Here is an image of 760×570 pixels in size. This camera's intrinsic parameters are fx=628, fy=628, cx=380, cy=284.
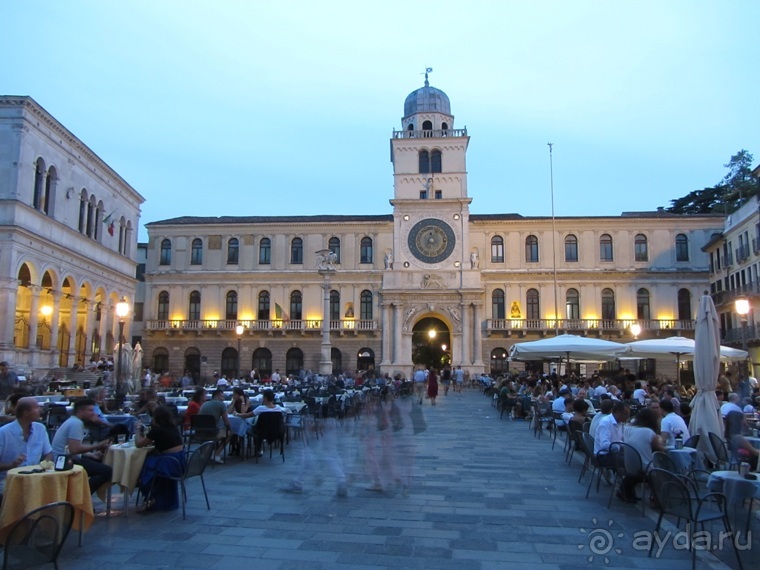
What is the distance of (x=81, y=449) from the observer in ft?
24.2

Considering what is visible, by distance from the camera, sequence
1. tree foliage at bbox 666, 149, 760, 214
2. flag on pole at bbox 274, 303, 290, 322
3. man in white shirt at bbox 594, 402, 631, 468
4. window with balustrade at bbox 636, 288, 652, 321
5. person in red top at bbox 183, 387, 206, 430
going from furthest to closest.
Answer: tree foliage at bbox 666, 149, 760, 214
window with balustrade at bbox 636, 288, 652, 321
flag on pole at bbox 274, 303, 290, 322
person in red top at bbox 183, 387, 206, 430
man in white shirt at bbox 594, 402, 631, 468

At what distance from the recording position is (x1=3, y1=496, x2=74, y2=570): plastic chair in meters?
5.02

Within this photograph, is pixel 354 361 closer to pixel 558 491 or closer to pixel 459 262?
pixel 459 262

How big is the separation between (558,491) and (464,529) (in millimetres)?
2707

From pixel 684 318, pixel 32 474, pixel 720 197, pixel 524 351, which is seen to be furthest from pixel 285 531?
pixel 720 197

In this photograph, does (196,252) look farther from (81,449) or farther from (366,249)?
(81,449)

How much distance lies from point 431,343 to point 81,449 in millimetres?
39317

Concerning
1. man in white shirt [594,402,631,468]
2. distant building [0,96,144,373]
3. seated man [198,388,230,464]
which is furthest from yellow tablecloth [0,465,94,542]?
distant building [0,96,144,373]

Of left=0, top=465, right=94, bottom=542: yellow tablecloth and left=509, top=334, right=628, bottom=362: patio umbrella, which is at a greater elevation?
left=509, top=334, right=628, bottom=362: patio umbrella

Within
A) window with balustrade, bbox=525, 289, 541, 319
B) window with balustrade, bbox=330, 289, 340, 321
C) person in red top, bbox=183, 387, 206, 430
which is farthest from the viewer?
window with balustrade, bbox=330, 289, 340, 321

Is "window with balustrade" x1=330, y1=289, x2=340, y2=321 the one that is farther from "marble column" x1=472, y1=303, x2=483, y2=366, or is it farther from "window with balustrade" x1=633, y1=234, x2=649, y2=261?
"window with balustrade" x1=633, y1=234, x2=649, y2=261

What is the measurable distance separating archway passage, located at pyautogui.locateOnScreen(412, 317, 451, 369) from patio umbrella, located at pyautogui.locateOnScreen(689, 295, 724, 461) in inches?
1348

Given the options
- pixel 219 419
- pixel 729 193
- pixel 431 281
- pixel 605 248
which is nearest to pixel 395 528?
pixel 219 419

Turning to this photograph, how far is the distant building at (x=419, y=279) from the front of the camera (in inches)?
1758
